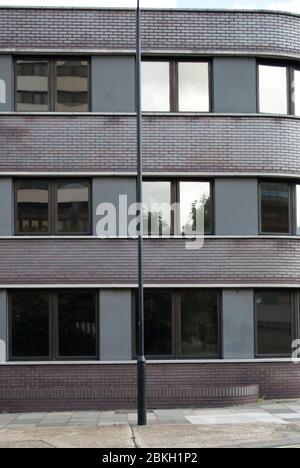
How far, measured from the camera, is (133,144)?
18031mm

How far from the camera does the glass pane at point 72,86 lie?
18219mm

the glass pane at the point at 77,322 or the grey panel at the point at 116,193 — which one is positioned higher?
the grey panel at the point at 116,193

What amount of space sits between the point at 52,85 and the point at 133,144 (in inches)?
99.5

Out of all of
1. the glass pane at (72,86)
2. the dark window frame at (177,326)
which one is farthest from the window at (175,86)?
the dark window frame at (177,326)

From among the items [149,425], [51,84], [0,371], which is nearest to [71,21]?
[51,84]

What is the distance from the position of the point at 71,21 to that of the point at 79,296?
269 inches

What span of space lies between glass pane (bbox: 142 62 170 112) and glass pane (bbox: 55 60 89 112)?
1.47 m

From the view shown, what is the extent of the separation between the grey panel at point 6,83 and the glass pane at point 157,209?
12.8ft

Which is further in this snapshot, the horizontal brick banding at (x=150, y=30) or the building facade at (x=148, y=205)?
the horizontal brick banding at (x=150, y=30)

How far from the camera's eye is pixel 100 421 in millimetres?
15539

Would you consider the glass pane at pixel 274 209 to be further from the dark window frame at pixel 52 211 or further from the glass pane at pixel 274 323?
the dark window frame at pixel 52 211

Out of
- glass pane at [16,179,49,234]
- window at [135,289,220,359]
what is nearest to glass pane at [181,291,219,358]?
window at [135,289,220,359]

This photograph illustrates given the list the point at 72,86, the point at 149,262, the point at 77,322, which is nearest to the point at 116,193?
the point at 149,262
